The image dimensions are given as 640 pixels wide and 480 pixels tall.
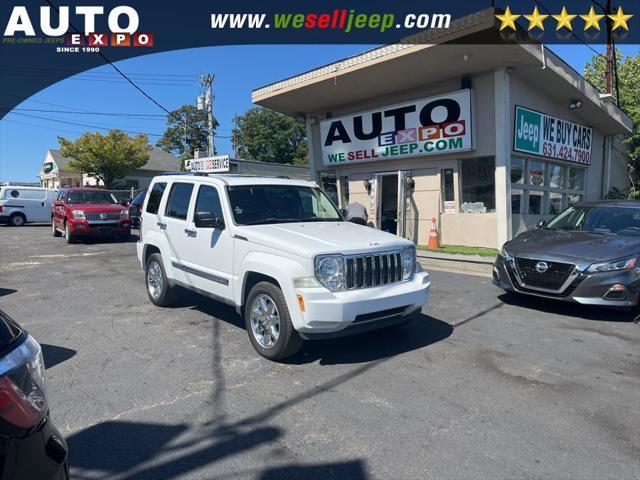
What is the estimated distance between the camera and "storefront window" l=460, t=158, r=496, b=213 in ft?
40.6

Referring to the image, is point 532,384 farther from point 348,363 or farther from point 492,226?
point 492,226

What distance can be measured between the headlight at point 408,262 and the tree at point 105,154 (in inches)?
1422

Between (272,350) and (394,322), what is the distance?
1282 millimetres

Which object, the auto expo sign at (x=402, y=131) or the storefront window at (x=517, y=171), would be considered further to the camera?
the storefront window at (x=517, y=171)

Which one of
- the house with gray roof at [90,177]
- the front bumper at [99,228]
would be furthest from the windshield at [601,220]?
the house with gray roof at [90,177]

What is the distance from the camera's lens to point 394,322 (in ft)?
15.6

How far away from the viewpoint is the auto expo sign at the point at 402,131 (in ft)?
40.3

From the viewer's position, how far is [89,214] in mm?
14469

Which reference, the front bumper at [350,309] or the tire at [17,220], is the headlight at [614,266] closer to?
the front bumper at [350,309]

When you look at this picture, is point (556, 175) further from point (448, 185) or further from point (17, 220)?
point (17, 220)

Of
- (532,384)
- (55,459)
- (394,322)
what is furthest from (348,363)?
(55,459)

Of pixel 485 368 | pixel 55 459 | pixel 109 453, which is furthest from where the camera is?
pixel 485 368

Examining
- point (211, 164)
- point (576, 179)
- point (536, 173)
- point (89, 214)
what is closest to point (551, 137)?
point (536, 173)

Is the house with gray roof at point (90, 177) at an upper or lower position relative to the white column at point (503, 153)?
upper
